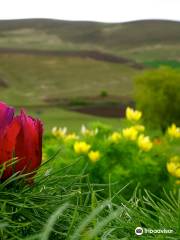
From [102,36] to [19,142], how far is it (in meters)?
107

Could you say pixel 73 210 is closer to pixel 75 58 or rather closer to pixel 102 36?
pixel 75 58

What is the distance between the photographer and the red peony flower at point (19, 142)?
38.5 inches

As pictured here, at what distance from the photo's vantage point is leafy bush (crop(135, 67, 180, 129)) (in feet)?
115

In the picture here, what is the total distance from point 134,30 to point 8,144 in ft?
353

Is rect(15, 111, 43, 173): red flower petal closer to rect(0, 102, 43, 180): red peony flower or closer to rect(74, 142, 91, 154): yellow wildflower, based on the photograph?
rect(0, 102, 43, 180): red peony flower

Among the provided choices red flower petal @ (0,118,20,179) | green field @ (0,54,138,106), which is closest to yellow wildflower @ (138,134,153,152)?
red flower petal @ (0,118,20,179)

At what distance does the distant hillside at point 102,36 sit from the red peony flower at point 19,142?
98.9 metres

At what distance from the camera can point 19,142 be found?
3.34 feet

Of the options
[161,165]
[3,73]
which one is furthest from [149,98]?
[3,73]

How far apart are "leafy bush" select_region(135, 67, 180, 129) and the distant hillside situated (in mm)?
64165

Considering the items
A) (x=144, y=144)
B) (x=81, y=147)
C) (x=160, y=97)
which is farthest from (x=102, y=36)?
(x=81, y=147)

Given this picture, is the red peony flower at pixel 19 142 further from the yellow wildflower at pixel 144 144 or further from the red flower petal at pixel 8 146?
the yellow wildflower at pixel 144 144

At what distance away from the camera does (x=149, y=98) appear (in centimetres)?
3516

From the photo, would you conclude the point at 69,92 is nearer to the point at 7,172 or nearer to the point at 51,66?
the point at 51,66
